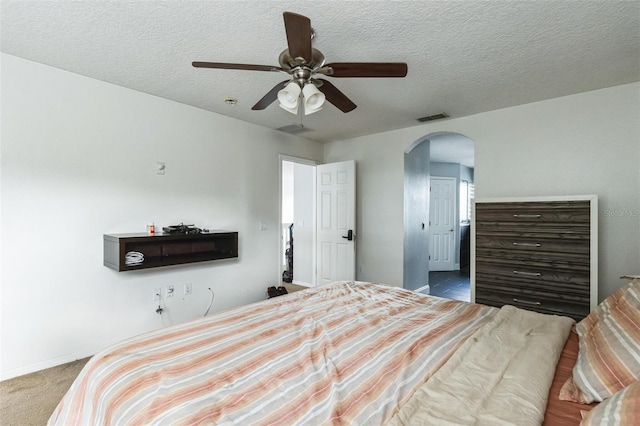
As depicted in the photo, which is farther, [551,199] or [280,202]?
[280,202]

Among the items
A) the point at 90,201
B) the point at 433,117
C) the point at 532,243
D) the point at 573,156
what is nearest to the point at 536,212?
the point at 532,243

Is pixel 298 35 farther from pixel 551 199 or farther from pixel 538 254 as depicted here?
pixel 538 254

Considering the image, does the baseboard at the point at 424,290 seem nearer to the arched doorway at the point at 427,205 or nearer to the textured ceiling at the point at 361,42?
the arched doorway at the point at 427,205

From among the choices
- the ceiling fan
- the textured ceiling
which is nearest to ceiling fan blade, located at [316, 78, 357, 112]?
the ceiling fan

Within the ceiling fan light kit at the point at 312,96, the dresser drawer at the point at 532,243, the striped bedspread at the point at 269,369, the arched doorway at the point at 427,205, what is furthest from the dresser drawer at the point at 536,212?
the ceiling fan light kit at the point at 312,96

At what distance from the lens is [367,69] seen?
175cm

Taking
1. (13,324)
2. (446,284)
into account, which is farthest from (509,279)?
(13,324)

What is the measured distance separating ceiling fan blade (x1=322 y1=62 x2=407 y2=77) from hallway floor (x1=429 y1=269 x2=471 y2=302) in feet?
12.3

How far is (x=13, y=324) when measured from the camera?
2326mm

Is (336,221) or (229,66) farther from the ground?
(229,66)

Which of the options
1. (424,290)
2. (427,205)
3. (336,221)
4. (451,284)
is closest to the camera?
(336,221)

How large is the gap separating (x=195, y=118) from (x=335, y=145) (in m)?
2.27

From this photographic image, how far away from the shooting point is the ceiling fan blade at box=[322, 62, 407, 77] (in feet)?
5.60

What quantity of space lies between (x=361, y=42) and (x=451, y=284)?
15.4ft
